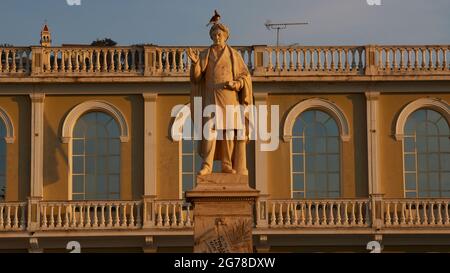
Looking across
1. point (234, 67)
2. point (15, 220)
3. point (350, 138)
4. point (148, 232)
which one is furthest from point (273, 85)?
point (234, 67)

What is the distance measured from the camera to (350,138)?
37.5m

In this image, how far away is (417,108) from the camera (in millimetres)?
37625

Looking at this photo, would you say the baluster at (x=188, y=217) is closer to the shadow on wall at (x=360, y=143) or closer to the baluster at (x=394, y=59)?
the shadow on wall at (x=360, y=143)

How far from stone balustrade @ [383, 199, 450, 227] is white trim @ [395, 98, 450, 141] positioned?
1.86 m

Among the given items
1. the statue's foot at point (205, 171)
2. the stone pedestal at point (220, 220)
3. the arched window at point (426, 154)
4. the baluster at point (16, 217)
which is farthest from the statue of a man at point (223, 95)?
the arched window at point (426, 154)

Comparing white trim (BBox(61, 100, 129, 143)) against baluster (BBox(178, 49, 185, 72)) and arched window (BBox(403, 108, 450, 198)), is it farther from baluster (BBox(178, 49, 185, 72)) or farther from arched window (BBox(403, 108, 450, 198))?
arched window (BBox(403, 108, 450, 198))

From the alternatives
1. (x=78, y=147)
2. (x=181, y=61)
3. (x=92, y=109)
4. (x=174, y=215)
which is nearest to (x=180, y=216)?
(x=174, y=215)

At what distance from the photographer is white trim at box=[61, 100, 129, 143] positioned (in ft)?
123

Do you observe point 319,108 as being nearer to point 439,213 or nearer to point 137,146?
point 439,213

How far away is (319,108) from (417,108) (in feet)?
8.25

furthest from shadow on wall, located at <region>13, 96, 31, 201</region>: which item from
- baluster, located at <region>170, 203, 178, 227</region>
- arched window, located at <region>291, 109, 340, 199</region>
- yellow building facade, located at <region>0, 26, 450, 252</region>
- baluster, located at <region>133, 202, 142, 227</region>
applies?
arched window, located at <region>291, 109, 340, 199</region>

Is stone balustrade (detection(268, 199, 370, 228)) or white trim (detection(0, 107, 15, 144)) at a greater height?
white trim (detection(0, 107, 15, 144))

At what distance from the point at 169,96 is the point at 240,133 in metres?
16.2
